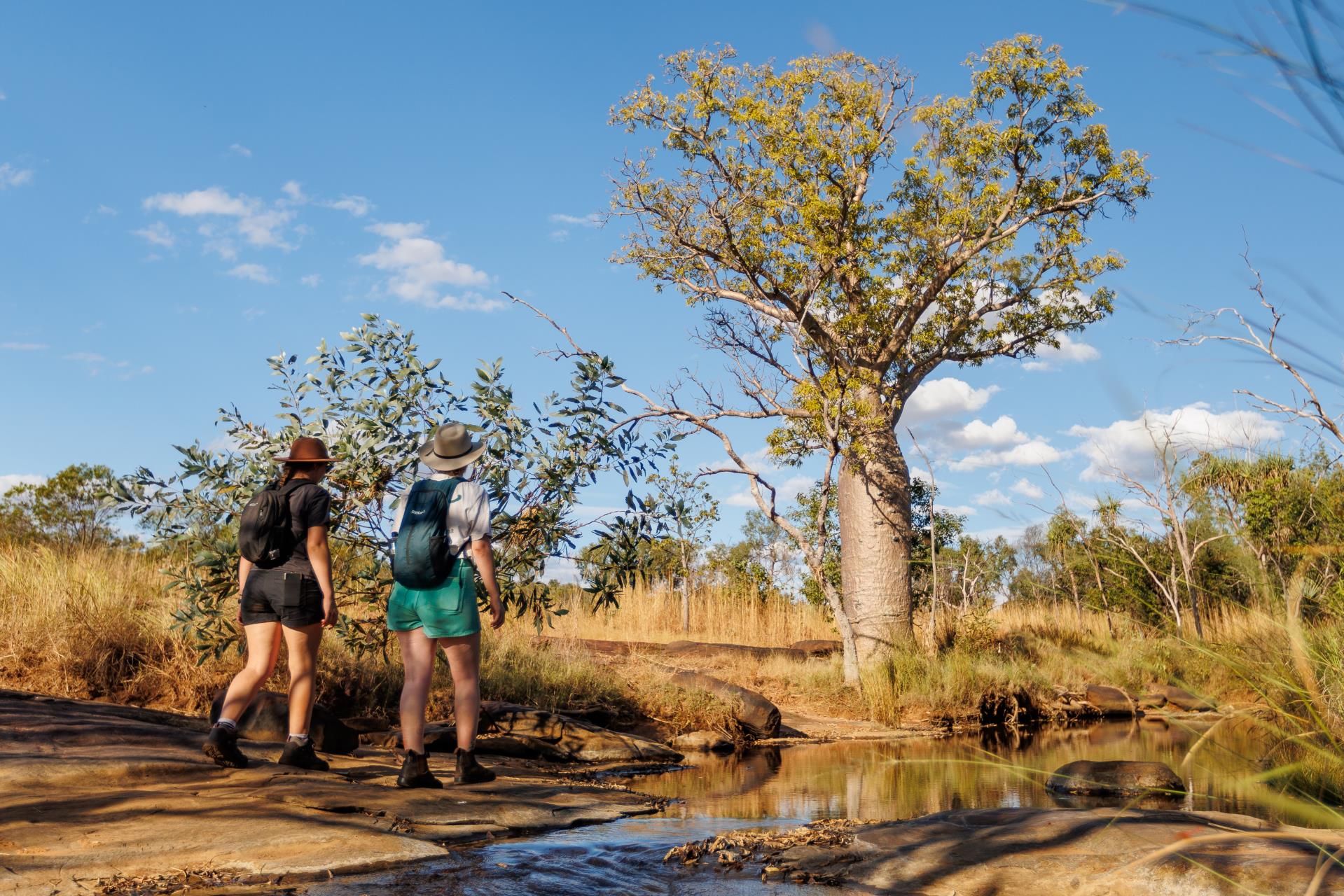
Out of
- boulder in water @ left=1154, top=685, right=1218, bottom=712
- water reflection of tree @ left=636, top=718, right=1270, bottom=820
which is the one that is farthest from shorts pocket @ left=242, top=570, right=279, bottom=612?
boulder in water @ left=1154, top=685, right=1218, bottom=712

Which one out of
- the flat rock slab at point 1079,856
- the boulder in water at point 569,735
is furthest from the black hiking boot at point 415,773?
the boulder in water at point 569,735

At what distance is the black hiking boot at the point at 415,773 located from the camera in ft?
19.0

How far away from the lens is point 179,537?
8.61 metres

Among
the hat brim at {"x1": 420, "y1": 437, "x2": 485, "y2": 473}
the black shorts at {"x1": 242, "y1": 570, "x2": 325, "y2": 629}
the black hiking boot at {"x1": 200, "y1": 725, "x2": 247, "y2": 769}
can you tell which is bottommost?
the black hiking boot at {"x1": 200, "y1": 725, "x2": 247, "y2": 769}

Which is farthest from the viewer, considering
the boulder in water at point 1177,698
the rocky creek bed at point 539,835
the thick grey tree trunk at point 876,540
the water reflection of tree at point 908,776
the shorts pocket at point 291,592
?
the thick grey tree trunk at point 876,540

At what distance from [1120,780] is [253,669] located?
19.3ft

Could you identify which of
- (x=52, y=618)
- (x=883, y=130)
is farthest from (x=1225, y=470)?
(x=883, y=130)

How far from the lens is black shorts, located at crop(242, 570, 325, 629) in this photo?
20.0 feet

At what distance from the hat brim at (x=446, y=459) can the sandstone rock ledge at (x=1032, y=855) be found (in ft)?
8.49

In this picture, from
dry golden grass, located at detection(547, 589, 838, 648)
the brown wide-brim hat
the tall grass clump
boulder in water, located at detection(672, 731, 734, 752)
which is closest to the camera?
the brown wide-brim hat

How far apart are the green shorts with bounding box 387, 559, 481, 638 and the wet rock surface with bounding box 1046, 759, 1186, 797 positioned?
4233mm

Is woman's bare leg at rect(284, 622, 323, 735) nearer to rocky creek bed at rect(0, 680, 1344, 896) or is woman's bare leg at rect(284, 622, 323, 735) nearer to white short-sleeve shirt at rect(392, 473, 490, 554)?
rocky creek bed at rect(0, 680, 1344, 896)

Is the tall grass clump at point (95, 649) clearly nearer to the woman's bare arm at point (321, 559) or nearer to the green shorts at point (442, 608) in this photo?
the woman's bare arm at point (321, 559)

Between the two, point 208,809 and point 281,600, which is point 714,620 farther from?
point 208,809
